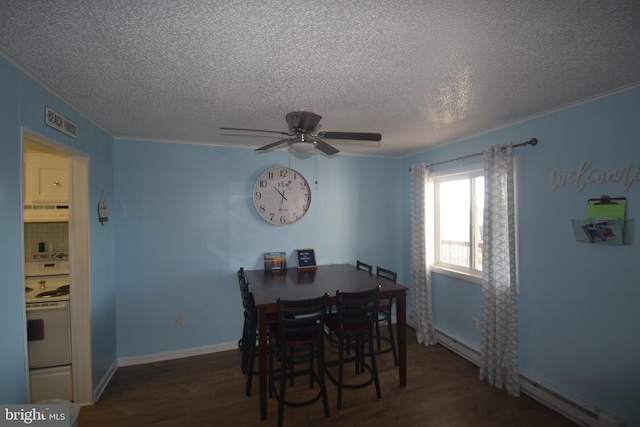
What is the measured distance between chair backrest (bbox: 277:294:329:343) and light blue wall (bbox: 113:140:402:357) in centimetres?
140

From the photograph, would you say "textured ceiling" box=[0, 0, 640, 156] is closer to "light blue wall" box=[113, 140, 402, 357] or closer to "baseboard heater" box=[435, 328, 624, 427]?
"light blue wall" box=[113, 140, 402, 357]

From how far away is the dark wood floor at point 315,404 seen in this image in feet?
7.04

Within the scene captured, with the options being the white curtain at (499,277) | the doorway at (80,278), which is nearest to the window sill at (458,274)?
the white curtain at (499,277)

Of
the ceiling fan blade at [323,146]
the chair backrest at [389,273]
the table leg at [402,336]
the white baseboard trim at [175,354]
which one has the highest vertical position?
the ceiling fan blade at [323,146]

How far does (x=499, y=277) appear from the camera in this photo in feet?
8.32

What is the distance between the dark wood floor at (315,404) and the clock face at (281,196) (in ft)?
5.71

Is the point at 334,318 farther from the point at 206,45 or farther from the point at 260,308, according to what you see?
the point at 206,45

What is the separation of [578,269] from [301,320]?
7.07 ft

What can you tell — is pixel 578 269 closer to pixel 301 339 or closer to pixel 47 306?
pixel 301 339

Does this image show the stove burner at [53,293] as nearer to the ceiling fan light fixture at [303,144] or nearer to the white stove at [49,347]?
the white stove at [49,347]

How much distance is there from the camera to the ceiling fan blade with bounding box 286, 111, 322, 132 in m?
1.89

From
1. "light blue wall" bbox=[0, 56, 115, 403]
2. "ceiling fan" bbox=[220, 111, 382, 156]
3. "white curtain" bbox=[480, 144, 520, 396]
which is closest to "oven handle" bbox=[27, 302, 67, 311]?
"light blue wall" bbox=[0, 56, 115, 403]

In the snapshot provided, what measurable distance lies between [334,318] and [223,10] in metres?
2.51

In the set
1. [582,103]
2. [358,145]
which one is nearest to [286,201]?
[358,145]
